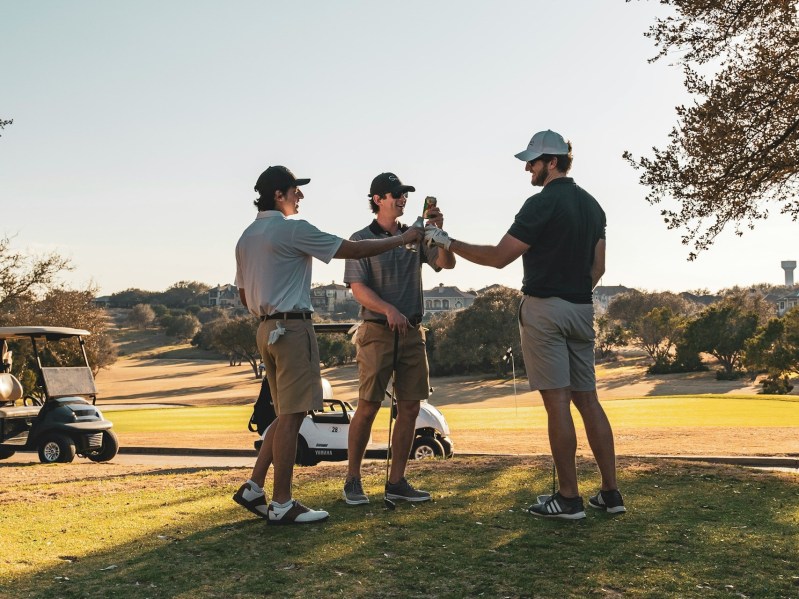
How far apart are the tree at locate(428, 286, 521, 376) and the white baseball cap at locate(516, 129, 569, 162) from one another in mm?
65041

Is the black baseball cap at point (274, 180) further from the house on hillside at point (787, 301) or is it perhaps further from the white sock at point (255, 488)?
the house on hillside at point (787, 301)

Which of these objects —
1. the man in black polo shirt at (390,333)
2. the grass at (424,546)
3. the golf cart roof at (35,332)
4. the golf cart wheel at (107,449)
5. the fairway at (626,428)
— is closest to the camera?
the grass at (424,546)

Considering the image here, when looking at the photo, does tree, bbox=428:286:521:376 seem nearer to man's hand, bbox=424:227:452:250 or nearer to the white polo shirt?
man's hand, bbox=424:227:452:250

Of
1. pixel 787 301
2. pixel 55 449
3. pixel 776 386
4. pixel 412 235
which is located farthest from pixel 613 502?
pixel 787 301

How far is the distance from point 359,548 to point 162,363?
102184mm

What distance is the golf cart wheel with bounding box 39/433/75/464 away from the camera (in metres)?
14.6

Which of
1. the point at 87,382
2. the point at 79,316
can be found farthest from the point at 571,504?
the point at 79,316

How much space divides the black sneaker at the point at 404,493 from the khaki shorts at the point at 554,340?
3.85 feet

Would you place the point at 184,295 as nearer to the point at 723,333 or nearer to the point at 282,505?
the point at 723,333

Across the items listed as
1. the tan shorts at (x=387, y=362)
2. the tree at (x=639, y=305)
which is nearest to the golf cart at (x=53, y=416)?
the tan shorts at (x=387, y=362)

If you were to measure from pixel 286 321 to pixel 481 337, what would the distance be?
67834 mm

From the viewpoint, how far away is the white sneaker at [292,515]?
5316mm

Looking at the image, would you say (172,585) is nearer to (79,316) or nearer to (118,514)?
(118,514)

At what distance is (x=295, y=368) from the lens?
5398 millimetres
